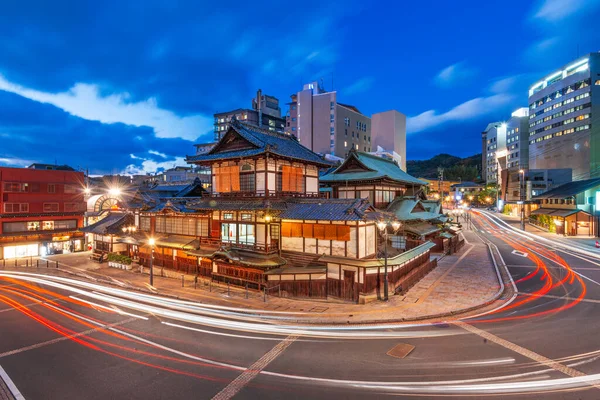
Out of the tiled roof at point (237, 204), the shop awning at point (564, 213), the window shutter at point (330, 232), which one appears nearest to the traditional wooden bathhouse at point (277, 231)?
the window shutter at point (330, 232)

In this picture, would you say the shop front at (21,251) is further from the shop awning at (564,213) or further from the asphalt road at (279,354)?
the shop awning at (564,213)

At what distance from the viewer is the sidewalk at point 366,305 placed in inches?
709

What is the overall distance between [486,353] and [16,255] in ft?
191

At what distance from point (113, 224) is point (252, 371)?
1336 inches

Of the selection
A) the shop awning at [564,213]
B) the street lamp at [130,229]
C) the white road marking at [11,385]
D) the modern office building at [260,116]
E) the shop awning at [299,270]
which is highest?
the modern office building at [260,116]

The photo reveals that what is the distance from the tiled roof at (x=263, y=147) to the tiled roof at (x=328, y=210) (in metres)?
4.83

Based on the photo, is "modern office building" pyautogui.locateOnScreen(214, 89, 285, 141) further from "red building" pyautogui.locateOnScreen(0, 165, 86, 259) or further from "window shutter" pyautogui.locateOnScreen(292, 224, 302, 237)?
"window shutter" pyautogui.locateOnScreen(292, 224, 302, 237)

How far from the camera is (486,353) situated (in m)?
12.9

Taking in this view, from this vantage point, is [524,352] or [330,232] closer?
[524,352]

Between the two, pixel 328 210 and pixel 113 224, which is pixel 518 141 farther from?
pixel 113 224

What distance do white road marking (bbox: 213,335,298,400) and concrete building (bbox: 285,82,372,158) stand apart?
75.2 m

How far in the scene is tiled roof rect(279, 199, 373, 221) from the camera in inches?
822

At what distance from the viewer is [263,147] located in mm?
24156

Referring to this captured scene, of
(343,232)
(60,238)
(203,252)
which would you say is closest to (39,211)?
(60,238)
